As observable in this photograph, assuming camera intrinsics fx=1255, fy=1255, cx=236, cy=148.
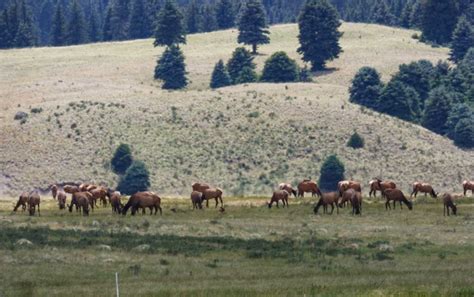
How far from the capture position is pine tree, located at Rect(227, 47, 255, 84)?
16112 cm

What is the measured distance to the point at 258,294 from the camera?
39.2m

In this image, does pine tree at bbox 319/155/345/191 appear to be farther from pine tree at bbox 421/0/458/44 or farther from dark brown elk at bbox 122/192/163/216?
pine tree at bbox 421/0/458/44

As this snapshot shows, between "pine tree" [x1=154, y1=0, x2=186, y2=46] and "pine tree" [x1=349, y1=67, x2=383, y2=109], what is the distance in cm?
3602

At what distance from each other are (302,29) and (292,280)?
123 meters

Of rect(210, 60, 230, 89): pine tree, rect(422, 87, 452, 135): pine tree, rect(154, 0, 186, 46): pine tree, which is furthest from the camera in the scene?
rect(154, 0, 186, 46): pine tree

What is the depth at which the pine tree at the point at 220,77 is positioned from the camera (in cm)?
15775

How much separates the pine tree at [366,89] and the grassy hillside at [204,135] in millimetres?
2217

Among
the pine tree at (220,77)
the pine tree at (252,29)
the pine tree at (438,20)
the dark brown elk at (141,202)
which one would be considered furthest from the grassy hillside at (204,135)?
the dark brown elk at (141,202)

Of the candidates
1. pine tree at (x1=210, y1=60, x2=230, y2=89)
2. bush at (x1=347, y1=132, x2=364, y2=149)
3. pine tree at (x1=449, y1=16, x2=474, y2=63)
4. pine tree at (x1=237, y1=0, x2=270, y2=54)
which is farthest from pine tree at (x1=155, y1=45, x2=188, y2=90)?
pine tree at (x1=449, y1=16, x2=474, y2=63)

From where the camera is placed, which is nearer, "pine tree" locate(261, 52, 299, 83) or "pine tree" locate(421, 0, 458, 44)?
"pine tree" locate(261, 52, 299, 83)

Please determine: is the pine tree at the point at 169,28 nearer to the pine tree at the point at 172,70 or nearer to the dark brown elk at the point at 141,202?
the pine tree at the point at 172,70

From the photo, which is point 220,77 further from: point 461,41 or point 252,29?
point 461,41

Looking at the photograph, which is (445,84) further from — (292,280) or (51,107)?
(292,280)

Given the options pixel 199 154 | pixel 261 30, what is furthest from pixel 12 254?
pixel 261 30
